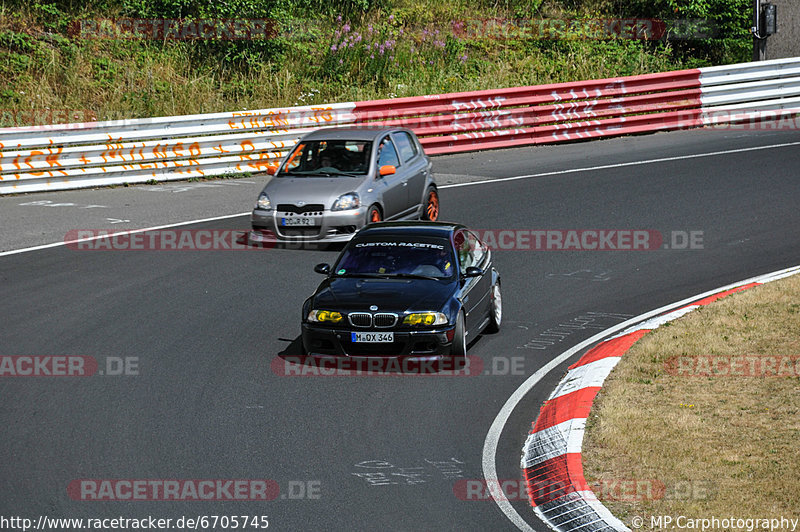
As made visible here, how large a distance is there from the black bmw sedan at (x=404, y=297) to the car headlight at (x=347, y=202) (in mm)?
3262

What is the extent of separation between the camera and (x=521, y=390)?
34.3 ft

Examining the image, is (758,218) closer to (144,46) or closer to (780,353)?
(780,353)

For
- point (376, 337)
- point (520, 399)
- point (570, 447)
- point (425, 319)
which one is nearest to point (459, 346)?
point (425, 319)

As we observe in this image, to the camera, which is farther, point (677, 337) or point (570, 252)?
point (570, 252)

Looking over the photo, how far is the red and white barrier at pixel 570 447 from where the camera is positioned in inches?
296

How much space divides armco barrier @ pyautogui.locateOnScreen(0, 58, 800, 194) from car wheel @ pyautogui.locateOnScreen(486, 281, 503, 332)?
10.7 meters

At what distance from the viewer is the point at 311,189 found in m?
16.1

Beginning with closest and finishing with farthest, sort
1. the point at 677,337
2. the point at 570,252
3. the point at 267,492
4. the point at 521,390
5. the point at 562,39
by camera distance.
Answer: the point at 267,492, the point at 521,390, the point at 677,337, the point at 570,252, the point at 562,39

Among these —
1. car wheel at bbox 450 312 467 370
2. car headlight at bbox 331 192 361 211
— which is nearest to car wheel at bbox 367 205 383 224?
car headlight at bbox 331 192 361 211

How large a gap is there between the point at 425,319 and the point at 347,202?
541cm

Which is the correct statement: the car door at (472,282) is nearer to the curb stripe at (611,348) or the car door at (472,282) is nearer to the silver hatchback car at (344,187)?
the curb stripe at (611,348)

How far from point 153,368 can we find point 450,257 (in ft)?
11.1

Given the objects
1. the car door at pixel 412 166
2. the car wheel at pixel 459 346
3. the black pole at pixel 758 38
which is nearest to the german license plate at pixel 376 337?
the car wheel at pixel 459 346

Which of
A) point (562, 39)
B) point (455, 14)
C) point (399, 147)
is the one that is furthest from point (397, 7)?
point (399, 147)
